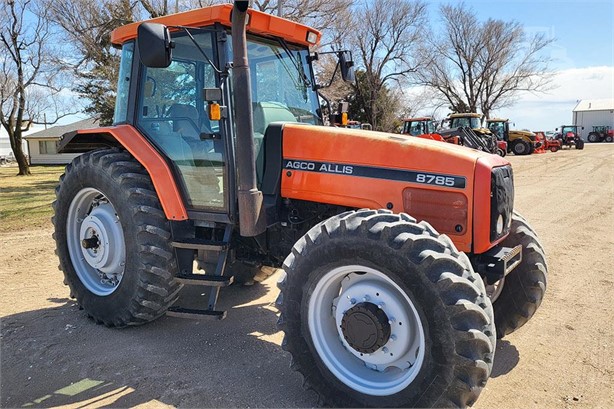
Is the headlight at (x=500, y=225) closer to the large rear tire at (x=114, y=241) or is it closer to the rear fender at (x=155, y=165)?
the rear fender at (x=155, y=165)

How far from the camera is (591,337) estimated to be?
13.0 ft

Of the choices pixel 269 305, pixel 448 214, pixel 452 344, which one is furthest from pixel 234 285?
pixel 452 344

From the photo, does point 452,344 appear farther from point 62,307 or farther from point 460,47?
point 460,47

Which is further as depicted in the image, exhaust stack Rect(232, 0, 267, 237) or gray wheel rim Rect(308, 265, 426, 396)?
exhaust stack Rect(232, 0, 267, 237)

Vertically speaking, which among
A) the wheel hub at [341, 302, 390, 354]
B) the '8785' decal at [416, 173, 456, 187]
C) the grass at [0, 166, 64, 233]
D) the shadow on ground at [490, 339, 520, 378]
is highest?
the '8785' decal at [416, 173, 456, 187]

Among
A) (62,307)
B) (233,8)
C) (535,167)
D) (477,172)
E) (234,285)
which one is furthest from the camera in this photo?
(535,167)

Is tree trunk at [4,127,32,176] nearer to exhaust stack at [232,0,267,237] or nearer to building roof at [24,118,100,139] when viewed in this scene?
building roof at [24,118,100,139]

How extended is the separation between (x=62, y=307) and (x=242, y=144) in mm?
2724

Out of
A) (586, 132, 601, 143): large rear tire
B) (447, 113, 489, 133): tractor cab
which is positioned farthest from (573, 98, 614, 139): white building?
(447, 113, 489, 133): tractor cab

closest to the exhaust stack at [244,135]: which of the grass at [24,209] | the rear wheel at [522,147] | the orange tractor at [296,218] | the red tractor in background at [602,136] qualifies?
the orange tractor at [296,218]

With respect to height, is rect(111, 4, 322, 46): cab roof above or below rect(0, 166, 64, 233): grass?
above

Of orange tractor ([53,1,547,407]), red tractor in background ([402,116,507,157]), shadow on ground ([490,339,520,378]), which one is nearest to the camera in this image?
orange tractor ([53,1,547,407])

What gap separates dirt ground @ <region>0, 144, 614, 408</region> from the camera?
3.14 m

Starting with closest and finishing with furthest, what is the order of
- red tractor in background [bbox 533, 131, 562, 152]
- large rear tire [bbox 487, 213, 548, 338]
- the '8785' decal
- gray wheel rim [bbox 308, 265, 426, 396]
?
gray wheel rim [bbox 308, 265, 426, 396] < the '8785' decal < large rear tire [bbox 487, 213, 548, 338] < red tractor in background [bbox 533, 131, 562, 152]
